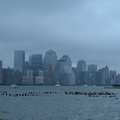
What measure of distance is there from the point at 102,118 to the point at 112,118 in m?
1.79

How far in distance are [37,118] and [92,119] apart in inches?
366

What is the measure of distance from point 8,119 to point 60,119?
865 cm

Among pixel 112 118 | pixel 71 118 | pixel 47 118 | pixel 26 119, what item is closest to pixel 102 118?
pixel 112 118

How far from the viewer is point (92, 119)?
55969 millimetres

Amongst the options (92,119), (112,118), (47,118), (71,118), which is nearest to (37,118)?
(47,118)

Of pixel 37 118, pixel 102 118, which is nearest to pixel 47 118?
pixel 37 118

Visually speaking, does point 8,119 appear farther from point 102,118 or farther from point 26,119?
point 102,118

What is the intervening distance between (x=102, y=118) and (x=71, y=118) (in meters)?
5.31

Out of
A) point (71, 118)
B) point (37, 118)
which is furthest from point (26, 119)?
point (71, 118)

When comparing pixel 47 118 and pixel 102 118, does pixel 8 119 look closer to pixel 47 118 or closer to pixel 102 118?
pixel 47 118

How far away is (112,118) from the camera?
57.9 metres

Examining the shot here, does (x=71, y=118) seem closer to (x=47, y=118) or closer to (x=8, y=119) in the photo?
(x=47, y=118)

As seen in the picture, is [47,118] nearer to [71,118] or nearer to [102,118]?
[71,118]

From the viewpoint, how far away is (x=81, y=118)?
→ 5762 centimetres
